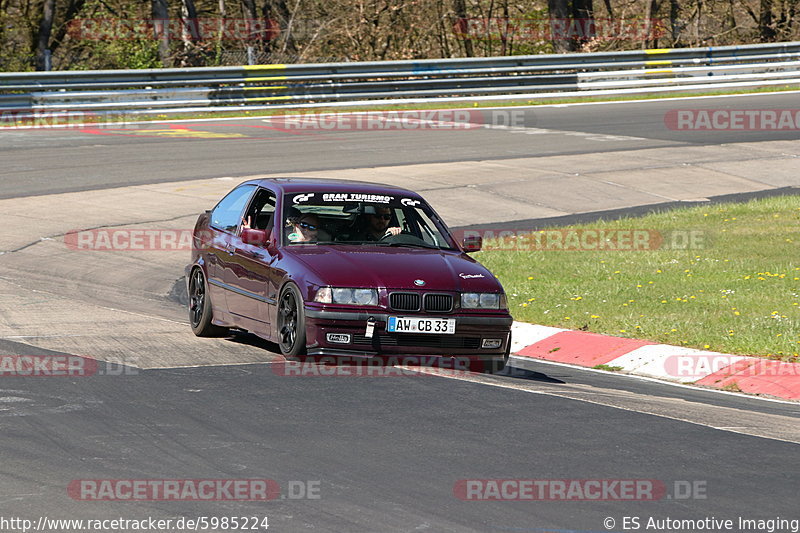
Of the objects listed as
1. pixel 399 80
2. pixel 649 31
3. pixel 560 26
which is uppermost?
pixel 560 26

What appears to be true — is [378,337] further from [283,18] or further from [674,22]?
[674,22]

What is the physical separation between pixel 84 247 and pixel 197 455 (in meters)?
9.93

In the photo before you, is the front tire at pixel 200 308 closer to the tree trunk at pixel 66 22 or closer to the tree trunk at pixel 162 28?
the tree trunk at pixel 162 28

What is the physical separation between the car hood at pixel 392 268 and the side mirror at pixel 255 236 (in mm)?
320

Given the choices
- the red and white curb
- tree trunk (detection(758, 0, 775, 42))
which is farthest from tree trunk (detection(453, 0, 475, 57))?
the red and white curb

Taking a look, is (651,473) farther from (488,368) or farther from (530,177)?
(530,177)

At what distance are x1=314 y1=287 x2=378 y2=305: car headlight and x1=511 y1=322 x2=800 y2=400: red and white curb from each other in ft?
8.35

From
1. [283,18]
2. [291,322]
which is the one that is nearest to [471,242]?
[291,322]

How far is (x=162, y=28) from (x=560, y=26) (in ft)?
40.6

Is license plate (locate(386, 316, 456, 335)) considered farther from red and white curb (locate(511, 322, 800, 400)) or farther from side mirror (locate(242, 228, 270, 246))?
red and white curb (locate(511, 322, 800, 400))

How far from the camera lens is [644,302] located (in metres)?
13.1

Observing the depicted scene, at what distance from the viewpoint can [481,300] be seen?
977cm

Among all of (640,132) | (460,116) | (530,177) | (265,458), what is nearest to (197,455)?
(265,458)

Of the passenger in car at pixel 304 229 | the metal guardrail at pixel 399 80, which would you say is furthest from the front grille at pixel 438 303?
the metal guardrail at pixel 399 80
